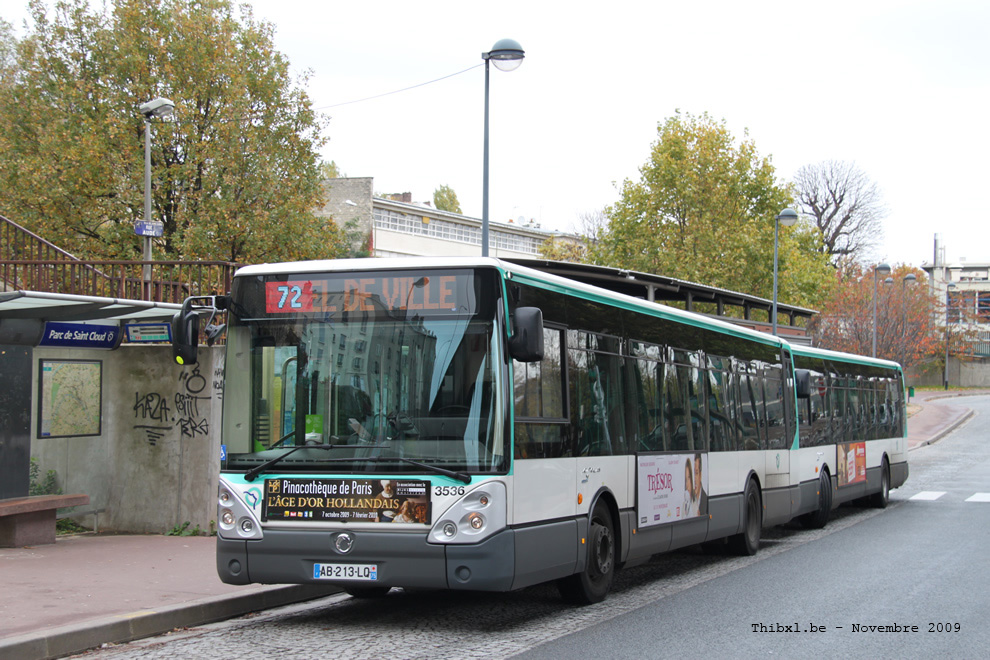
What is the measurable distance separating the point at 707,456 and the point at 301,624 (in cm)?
591

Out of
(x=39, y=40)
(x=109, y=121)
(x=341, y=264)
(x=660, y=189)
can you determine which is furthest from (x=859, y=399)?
(x=660, y=189)

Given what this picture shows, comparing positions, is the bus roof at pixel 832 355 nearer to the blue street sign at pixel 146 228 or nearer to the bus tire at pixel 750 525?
the bus tire at pixel 750 525

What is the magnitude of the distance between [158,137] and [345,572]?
2145 cm

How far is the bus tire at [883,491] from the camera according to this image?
22.2m

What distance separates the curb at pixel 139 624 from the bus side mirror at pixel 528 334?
3499 mm

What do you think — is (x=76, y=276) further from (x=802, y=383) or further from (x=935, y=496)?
(x=935, y=496)

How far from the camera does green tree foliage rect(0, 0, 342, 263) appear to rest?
26.0m

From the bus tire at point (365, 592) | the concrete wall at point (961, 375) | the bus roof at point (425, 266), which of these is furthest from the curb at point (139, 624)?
the concrete wall at point (961, 375)

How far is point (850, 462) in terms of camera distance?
20.2 metres

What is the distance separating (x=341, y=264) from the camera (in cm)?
864

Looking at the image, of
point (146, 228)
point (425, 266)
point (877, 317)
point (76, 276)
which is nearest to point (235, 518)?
point (425, 266)

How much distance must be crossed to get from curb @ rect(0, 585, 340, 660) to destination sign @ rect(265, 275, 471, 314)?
2570 mm

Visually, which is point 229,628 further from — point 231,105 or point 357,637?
point 231,105

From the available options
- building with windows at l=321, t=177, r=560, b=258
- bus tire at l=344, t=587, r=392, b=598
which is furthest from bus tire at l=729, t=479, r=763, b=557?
building with windows at l=321, t=177, r=560, b=258
